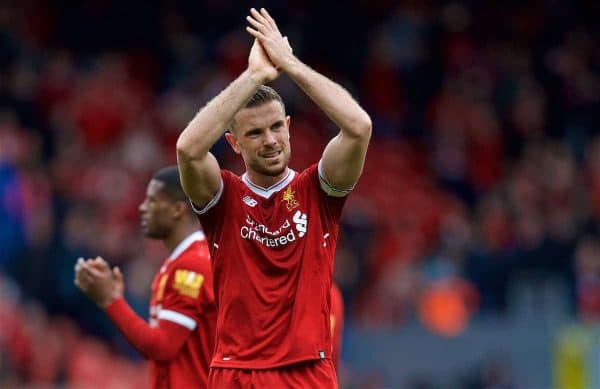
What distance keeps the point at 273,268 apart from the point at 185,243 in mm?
1634

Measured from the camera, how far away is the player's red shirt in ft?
19.1

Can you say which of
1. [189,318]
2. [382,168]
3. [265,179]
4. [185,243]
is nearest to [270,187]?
[265,179]

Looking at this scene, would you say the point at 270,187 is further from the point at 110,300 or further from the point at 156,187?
the point at 156,187

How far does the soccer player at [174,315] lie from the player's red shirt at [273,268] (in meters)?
1.07

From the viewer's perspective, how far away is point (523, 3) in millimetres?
18531

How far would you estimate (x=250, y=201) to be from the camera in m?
5.99

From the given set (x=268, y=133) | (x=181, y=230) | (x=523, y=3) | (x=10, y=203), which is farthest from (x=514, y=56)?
(x=268, y=133)

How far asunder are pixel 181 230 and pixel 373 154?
8999 millimetres

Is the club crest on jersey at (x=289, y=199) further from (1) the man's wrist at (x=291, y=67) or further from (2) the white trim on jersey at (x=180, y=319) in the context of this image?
(2) the white trim on jersey at (x=180, y=319)

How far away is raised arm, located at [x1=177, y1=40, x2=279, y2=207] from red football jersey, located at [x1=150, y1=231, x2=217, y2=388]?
139cm

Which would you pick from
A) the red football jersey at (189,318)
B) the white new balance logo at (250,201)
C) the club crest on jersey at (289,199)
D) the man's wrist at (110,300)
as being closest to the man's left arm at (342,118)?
the club crest on jersey at (289,199)

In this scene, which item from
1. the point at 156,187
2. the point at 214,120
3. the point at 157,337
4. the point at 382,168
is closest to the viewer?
the point at 214,120

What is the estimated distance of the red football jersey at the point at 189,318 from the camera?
7.06 m

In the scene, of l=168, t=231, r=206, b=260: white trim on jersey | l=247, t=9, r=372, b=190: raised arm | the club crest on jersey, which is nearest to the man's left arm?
l=247, t=9, r=372, b=190: raised arm
